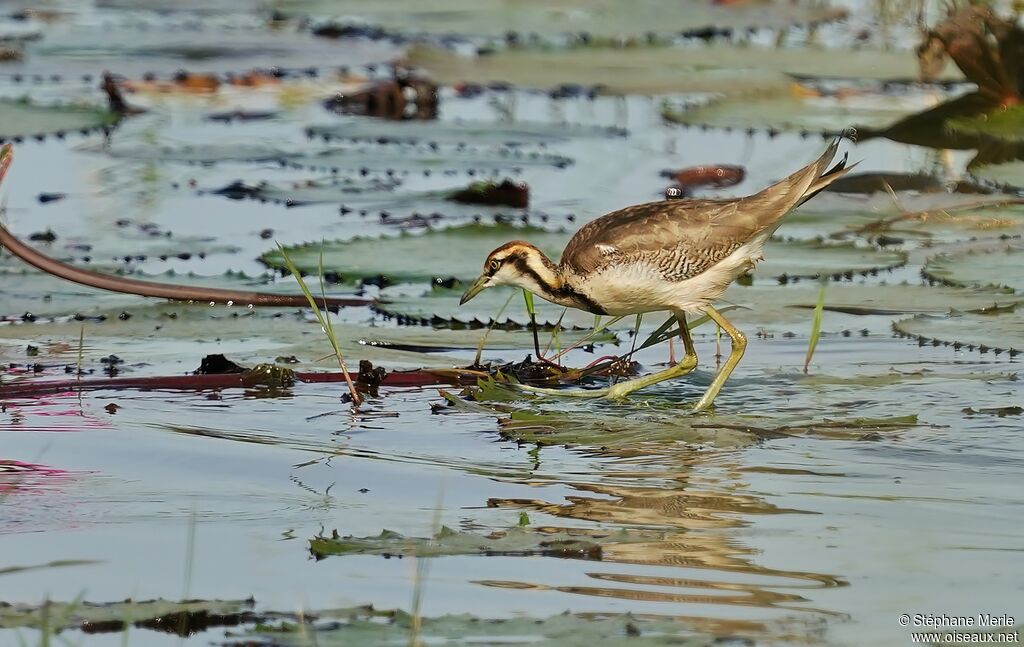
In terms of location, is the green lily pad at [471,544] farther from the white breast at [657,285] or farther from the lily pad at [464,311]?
the lily pad at [464,311]

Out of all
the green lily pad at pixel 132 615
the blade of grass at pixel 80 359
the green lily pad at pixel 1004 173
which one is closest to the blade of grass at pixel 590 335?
the blade of grass at pixel 80 359

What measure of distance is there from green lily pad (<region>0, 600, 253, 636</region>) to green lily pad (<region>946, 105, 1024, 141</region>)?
22.1ft

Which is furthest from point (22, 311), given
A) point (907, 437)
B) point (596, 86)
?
point (596, 86)

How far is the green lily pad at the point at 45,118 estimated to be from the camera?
32.3 ft

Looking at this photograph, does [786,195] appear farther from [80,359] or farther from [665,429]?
[80,359]

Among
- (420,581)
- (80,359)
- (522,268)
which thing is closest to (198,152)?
(80,359)

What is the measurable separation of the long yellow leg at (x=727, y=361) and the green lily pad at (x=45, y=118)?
469 centimetres

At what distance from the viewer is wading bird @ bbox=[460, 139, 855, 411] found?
20.2 ft

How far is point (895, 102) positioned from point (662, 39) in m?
2.46

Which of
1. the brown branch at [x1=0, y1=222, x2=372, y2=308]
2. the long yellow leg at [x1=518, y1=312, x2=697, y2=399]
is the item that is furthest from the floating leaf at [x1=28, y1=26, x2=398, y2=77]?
the long yellow leg at [x1=518, y1=312, x2=697, y2=399]

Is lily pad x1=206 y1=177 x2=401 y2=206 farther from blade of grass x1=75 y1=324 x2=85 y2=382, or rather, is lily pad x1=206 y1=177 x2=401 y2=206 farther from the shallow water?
blade of grass x1=75 y1=324 x2=85 y2=382

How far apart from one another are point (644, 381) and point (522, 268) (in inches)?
22.7

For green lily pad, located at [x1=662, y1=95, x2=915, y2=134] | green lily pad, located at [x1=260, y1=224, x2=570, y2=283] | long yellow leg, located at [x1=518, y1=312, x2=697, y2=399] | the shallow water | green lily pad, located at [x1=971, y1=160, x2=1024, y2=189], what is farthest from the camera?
green lily pad, located at [x1=662, y1=95, x2=915, y2=134]

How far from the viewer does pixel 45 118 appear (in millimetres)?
10180
